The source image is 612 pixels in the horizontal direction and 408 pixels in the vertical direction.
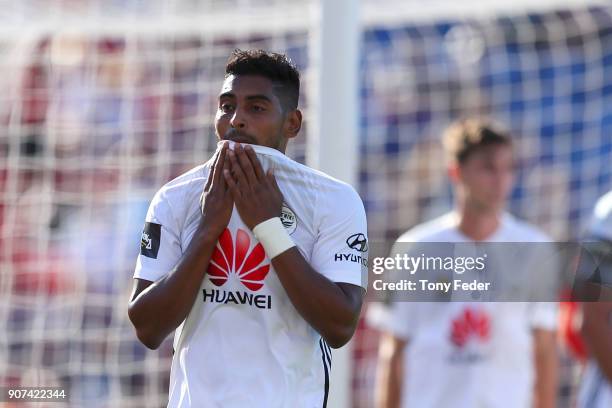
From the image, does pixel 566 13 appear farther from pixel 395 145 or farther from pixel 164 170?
pixel 164 170

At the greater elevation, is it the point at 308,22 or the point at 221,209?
the point at 308,22

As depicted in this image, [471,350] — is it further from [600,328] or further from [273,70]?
[273,70]

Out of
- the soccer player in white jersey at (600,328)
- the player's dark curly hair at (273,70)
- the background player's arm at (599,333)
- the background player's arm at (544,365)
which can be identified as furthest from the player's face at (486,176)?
the player's dark curly hair at (273,70)

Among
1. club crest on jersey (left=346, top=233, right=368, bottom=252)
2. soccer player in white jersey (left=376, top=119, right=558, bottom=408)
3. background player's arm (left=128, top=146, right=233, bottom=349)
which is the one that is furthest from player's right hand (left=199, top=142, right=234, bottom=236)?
soccer player in white jersey (left=376, top=119, right=558, bottom=408)

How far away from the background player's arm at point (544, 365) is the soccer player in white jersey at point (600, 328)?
1.21m

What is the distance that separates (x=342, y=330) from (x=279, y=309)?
0.14 meters

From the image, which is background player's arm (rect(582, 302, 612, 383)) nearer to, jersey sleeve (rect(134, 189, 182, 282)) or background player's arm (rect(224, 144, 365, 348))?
background player's arm (rect(224, 144, 365, 348))

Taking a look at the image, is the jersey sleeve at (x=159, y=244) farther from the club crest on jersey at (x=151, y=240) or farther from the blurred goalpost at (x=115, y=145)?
the blurred goalpost at (x=115, y=145)

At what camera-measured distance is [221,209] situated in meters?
2.15

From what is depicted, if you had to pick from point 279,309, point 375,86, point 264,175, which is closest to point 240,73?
point 264,175

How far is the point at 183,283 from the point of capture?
Result: 2109mm

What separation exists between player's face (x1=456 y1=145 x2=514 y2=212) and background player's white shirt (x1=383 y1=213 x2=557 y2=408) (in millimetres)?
185

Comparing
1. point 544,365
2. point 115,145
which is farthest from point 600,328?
point 115,145

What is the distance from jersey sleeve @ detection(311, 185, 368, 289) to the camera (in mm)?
2189
